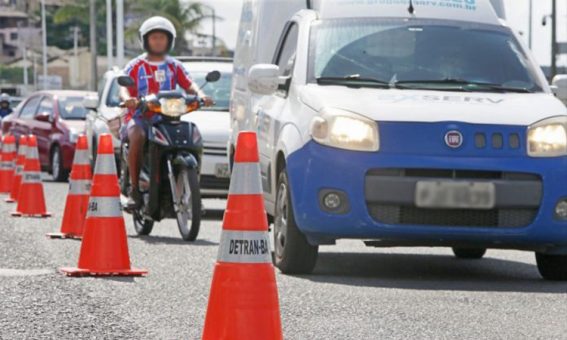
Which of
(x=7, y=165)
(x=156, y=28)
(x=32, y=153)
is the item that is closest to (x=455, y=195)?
(x=156, y=28)

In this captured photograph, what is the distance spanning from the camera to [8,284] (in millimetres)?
9023

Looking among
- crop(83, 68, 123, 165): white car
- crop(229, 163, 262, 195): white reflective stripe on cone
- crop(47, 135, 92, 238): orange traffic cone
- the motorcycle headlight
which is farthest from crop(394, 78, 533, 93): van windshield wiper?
crop(83, 68, 123, 165): white car

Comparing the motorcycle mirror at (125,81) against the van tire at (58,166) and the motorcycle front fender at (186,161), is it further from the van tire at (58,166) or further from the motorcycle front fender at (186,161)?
the van tire at (58,166)

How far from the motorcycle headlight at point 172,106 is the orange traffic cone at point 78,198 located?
2.23 ft

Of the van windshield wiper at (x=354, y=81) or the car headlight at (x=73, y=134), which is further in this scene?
the car headlight at (x=73, y=134)

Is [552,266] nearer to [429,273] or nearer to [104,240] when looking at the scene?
[429,273]

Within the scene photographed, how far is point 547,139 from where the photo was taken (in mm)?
9852

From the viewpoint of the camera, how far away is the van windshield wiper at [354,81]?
10.5 metres

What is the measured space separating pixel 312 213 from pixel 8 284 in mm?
1900

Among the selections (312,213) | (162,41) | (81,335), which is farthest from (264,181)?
(81,335)

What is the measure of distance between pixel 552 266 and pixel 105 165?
114 inches

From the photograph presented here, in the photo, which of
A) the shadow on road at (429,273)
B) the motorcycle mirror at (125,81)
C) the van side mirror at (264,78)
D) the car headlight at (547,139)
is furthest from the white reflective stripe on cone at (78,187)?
the car headlight at (547,139)

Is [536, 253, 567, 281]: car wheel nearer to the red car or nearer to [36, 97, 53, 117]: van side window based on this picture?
the red car

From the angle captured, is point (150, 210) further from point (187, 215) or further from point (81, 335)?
point (81, 335)
